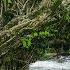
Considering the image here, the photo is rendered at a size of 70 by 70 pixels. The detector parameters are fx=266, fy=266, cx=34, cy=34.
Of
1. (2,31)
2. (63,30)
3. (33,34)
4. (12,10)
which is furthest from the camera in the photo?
(63,30)

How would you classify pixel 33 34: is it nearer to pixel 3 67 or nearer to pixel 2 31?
pixel 2 31

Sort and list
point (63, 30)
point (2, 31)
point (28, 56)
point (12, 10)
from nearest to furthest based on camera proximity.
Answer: point (2, 31) < point (12, 10) < point (28, 56) < point (63, 30)

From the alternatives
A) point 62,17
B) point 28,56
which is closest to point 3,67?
point 28,56

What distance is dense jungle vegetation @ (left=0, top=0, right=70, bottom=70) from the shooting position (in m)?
2.94

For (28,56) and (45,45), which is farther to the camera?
(45,45)

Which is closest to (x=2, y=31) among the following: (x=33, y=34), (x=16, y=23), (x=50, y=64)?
(x=16, y=23)

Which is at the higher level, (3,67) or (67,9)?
(67,9)

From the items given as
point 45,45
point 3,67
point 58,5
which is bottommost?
point 3,67

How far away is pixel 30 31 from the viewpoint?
122 inches

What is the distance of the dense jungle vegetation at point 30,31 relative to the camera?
2.94 m

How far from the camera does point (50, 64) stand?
300cm

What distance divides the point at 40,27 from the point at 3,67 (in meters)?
0.78

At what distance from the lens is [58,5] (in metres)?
2.93

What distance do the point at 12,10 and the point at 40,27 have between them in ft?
1.65
